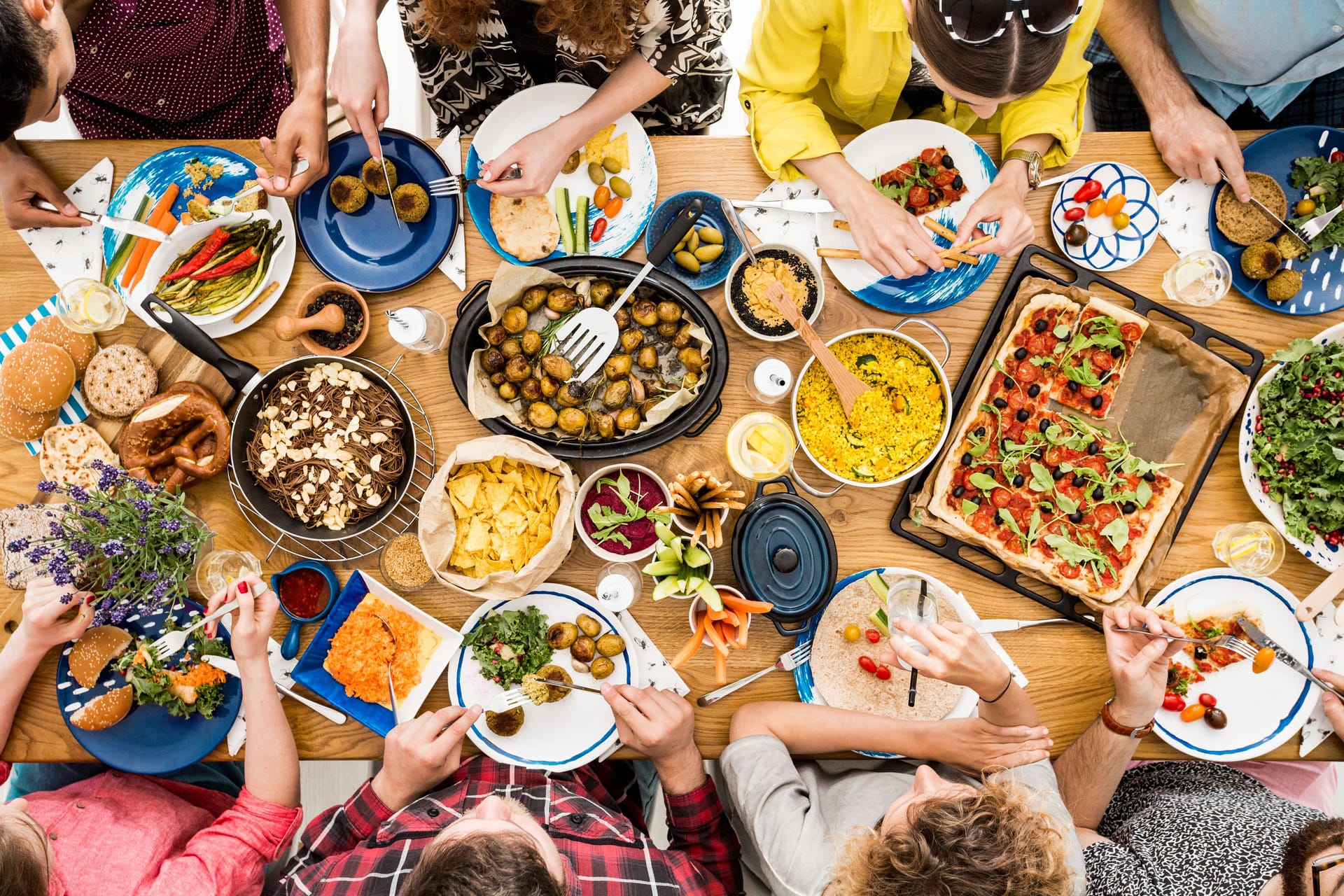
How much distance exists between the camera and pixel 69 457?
1.90 metres

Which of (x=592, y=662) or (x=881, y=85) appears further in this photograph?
(x=881, y=85)

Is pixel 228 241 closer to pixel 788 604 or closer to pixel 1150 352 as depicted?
pixel 788 604

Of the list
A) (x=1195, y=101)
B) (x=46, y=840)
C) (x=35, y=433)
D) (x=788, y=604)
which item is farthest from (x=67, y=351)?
(x=1195, y=101)

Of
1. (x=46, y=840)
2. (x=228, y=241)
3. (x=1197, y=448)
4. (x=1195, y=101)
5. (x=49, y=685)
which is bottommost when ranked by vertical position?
(x=46, y=840)

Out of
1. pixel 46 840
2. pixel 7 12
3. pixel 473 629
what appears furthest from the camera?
pixel 473 629

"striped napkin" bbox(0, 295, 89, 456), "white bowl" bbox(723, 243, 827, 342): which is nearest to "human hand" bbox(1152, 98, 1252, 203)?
"white bowl" bbox(723, 243, 827, 342)

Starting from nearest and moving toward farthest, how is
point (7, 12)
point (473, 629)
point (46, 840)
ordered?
point (7, 12) < point (46, 840) < point (473, 629)

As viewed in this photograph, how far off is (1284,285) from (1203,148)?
1.35ft

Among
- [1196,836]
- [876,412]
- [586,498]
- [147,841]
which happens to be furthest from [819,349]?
[147,841]

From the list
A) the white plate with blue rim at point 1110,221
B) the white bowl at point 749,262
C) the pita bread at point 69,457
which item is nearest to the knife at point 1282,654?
the white plate with blue rim at point 1110,221

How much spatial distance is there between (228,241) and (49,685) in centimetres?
124

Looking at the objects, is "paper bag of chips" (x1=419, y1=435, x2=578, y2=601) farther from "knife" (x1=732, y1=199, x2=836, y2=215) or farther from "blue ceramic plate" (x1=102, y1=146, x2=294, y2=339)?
"knife" (x1=732, y1=199, x2=836, y2=215)

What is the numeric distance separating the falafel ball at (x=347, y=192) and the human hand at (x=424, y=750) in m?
1.33

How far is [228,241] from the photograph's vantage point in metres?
1.96
